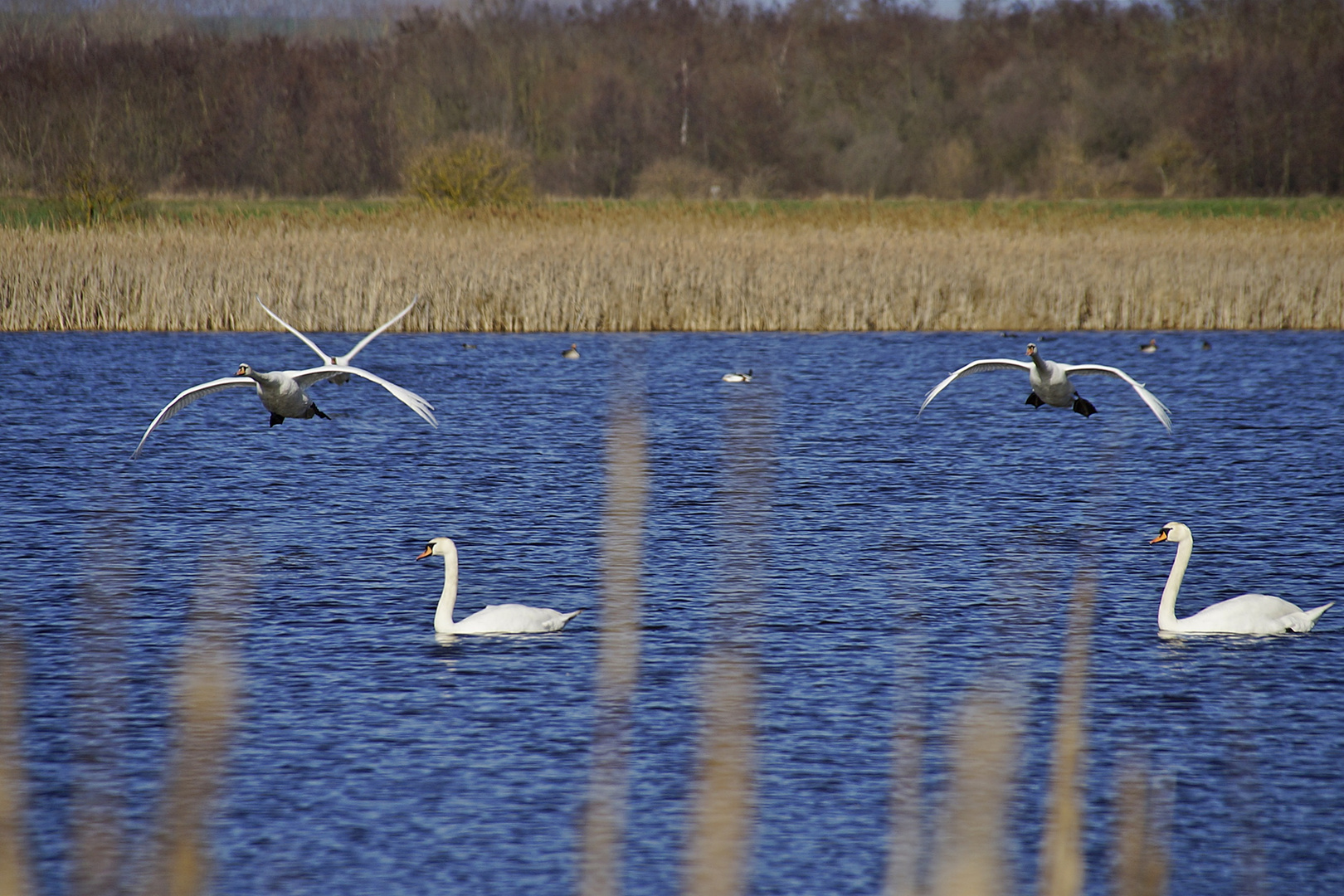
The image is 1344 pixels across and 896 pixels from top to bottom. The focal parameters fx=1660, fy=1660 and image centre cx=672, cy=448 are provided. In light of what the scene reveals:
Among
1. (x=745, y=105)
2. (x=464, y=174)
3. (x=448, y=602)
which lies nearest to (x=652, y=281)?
(x=464, y=174)

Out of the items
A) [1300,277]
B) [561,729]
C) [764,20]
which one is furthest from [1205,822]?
[764,20]

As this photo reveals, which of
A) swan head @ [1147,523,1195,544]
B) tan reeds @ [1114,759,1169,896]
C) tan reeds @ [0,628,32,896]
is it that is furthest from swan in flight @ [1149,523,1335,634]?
tan reeds @ [0,628,32,896]

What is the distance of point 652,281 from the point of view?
2484 cm

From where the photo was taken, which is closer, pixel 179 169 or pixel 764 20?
pixel 179 169

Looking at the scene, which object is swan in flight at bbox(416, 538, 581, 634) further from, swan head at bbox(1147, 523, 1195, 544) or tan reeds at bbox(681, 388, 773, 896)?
swan head at bbox(1147, 523, 1195, 544)

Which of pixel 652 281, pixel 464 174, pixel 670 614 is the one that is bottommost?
pixel 670 614

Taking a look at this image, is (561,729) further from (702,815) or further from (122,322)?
(122,322)

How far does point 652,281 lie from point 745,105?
125 feet

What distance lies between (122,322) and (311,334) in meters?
2.70

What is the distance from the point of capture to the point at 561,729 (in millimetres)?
7730

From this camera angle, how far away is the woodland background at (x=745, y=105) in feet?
184

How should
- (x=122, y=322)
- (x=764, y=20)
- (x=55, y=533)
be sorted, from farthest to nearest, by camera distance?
(x=764, y=20), (x=122, y=322), (x=55, y=533)

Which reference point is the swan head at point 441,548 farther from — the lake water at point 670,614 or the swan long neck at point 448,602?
the lake water at point 670,614

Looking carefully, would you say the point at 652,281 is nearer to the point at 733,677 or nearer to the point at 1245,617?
the point at 1245,617
